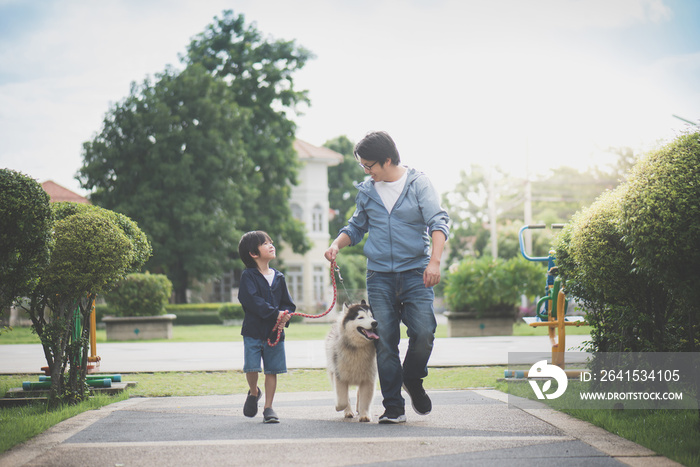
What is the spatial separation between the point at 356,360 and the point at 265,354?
2.76ft

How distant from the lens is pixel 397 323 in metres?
5.69

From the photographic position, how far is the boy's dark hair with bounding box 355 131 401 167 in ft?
18.6

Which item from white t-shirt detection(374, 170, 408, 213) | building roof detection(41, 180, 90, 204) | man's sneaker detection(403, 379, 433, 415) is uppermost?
building roof detection(41, 180, 90, 204)

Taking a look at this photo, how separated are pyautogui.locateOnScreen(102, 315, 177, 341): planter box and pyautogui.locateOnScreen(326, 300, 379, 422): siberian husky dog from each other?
50.4ft

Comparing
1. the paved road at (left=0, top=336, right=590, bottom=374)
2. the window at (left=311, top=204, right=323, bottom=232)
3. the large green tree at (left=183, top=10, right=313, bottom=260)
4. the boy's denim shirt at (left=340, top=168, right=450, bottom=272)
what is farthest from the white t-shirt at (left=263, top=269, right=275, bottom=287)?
the window at (left=311, top=204, right=323, bottom=232)

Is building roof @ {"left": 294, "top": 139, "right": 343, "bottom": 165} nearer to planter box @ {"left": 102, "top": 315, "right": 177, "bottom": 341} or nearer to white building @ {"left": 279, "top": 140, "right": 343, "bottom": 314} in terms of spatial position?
white building @ {"left": 279, "top": 140, "right": 343, "bottom": 314}

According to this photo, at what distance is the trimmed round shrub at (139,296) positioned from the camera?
67.3ft

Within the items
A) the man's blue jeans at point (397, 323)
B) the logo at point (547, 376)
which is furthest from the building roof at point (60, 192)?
the man's blue jeans at point (397, 323)

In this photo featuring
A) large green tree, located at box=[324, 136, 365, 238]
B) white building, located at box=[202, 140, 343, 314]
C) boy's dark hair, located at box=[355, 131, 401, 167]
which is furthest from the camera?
large green tree, located at box=[324, 136, 365, 238]

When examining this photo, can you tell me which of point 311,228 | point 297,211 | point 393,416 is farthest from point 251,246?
point 311,228

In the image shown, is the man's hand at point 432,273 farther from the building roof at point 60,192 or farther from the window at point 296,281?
the building roof at point 60,192

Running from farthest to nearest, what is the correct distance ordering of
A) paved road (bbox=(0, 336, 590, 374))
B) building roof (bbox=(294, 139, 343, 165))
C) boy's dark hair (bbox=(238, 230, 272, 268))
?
1. building roof (bbox=(294, 139, 343, 165))
2. paved road (bbox=(0, 336, 590, 374))
3. boy's dark hair (bbox=(238, 230, 272, 268))

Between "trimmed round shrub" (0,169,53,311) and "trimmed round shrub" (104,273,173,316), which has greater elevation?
"trimmed round shrub" (0,169,53,311)

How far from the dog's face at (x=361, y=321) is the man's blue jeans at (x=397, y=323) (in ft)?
0.19
